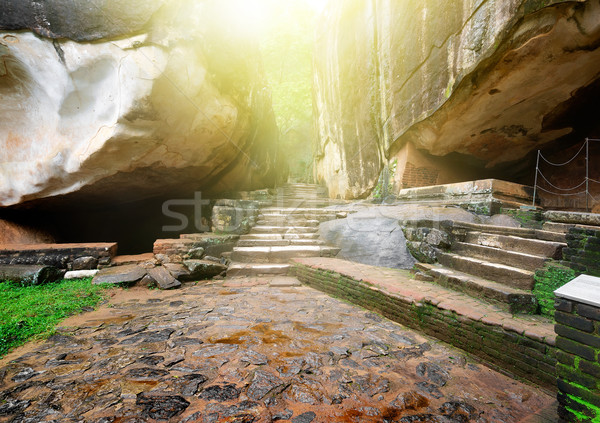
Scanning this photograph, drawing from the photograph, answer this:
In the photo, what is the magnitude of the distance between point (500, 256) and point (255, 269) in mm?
3956

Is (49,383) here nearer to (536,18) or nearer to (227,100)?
(227,100)

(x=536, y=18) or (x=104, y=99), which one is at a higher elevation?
(x=536, y=18)

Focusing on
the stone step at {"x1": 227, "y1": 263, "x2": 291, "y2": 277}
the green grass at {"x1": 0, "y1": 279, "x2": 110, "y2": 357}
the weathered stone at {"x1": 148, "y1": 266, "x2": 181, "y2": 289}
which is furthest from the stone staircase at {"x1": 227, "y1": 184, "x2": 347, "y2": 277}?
the green grass at {"x1": 0, "y1": 279, "x2": 110, "y2": 357}

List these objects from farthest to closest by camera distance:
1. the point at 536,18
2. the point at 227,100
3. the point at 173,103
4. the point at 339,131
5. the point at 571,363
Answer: the point at 339,131
the point at 227,100
the point at 173,103
the point at 536,18
the point at 571,363

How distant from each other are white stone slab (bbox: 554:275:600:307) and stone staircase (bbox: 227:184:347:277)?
4032mm

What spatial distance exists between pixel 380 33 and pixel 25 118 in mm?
9547

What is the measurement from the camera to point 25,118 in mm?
4711

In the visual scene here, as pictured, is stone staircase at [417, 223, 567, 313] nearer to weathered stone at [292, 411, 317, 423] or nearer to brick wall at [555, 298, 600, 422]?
brick wall at [555, 298, 600, 422]

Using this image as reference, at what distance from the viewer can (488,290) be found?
112 inches

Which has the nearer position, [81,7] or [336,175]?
[81,7]

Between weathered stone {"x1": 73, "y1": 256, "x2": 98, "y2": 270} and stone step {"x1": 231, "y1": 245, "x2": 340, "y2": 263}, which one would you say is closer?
weathered stone {"x1": 73, "y1": 256, "x2": 98, "y2": 270}

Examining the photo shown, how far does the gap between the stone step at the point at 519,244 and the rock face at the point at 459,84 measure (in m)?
3.80

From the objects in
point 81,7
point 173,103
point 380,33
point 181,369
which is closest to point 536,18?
point 380,33

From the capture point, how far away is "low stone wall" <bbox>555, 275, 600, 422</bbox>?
140 cm
